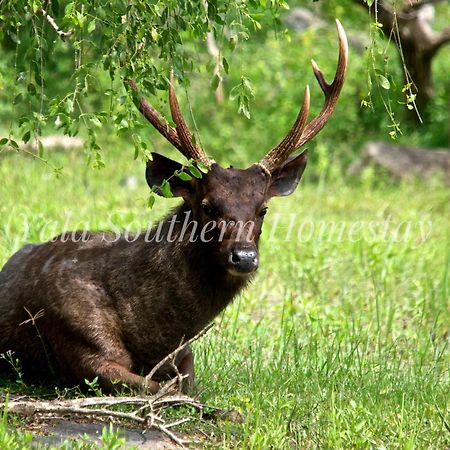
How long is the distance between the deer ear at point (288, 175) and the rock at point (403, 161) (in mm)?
7953

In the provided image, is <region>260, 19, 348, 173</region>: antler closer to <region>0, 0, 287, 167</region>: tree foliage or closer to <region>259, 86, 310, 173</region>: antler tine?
<region>259, 86, 310, 173</region>: antler tine

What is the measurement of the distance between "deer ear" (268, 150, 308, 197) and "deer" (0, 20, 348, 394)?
14 centimetres

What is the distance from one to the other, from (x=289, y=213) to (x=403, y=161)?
3081 mm

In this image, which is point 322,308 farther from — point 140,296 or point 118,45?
point 118,45

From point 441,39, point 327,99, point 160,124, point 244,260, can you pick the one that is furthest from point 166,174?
point 441,39

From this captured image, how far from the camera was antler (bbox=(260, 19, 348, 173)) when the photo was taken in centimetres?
593

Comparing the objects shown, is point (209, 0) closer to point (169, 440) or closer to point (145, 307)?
point (145, 307)

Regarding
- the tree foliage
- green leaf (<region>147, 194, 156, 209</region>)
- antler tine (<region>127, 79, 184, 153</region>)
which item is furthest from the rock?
green leaf (<region>147, 194, 156, 209</region>)

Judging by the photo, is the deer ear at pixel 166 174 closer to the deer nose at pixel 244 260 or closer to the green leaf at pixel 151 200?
the deer nose at pixel 244 260

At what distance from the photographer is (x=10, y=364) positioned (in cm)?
607

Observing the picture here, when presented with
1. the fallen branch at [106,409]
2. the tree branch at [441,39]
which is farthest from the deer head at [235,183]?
the tree branch at [441,39]

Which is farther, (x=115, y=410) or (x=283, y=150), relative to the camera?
(x=283, y=150)

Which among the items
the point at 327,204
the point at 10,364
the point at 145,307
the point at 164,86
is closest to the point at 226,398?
the point at 145,307

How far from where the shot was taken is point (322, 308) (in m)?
8.18
